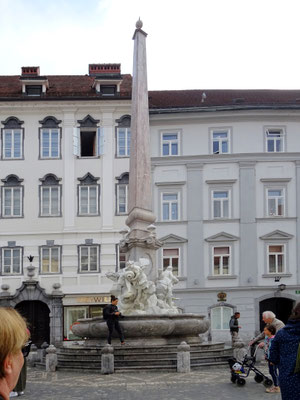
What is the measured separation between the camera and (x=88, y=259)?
3491 centimetres

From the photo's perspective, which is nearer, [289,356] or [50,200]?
[289,356]

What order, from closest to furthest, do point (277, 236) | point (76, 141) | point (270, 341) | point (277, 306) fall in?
1. point (270, 341)
2. point (277, 306)
3. point (277, 236)
4. point (76, 141)

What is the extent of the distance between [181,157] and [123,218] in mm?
4065

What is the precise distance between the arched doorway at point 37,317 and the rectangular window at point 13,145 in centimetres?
711

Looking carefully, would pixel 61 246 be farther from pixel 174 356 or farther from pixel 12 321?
pixel 12 321

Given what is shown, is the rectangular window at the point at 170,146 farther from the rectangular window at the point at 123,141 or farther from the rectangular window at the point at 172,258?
the rectangular window at the point at 172,258

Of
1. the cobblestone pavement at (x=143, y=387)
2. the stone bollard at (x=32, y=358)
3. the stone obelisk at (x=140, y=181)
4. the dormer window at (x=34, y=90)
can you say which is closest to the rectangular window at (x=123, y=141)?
the dormer window at (x=34, y=90)

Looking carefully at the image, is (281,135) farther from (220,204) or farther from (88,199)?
(88,199)

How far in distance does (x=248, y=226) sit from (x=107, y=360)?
2016 cm

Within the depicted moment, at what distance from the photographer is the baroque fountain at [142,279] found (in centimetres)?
1759

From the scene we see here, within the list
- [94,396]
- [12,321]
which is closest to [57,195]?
[94,396]

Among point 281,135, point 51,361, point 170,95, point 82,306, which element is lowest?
point 51,361

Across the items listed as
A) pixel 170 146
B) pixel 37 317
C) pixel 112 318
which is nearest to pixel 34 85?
pixel 170 146

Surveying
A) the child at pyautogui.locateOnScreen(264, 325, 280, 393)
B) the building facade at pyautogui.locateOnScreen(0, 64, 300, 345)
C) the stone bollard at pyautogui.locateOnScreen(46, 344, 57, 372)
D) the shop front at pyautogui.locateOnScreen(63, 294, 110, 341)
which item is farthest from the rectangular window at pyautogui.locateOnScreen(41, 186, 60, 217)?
the child at pyautogui.locateOnScreen(264, 325, 280, 393)
